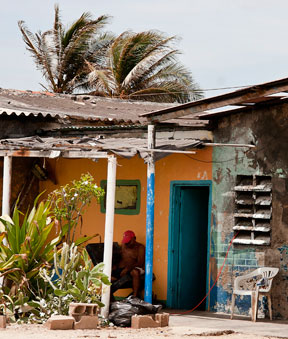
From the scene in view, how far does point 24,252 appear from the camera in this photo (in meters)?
11.7

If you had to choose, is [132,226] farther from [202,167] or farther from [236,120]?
[236,120]

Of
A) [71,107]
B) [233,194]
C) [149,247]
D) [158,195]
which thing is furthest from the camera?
[71,107]

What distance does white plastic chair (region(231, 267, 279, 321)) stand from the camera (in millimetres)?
12305

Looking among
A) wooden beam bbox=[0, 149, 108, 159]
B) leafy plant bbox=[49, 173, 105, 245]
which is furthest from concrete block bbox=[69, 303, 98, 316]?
wooden beam bbox=[0, 149, 108, 159]

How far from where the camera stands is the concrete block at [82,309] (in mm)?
11016

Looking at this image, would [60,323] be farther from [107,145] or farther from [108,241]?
[107,145]

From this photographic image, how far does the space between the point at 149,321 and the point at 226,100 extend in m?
3.29

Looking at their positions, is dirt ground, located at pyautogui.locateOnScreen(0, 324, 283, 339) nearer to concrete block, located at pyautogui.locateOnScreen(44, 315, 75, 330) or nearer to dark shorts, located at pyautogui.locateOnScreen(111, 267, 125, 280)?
concrete block, located at pyautogui.locateOnScreen(44, 315, 75, 330)

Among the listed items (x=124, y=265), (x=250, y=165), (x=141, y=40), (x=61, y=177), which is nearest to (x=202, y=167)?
(x=250, y=165)

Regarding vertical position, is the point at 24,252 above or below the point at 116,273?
above

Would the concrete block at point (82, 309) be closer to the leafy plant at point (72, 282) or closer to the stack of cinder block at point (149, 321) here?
the leafy plant at point (72, 282)

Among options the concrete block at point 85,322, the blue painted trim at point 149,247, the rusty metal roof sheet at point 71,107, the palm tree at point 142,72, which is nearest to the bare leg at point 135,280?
the blue painted trim at point 149,247

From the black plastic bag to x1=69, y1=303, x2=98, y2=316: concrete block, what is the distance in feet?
1.57

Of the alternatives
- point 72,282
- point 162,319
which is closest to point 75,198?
point 72,282
